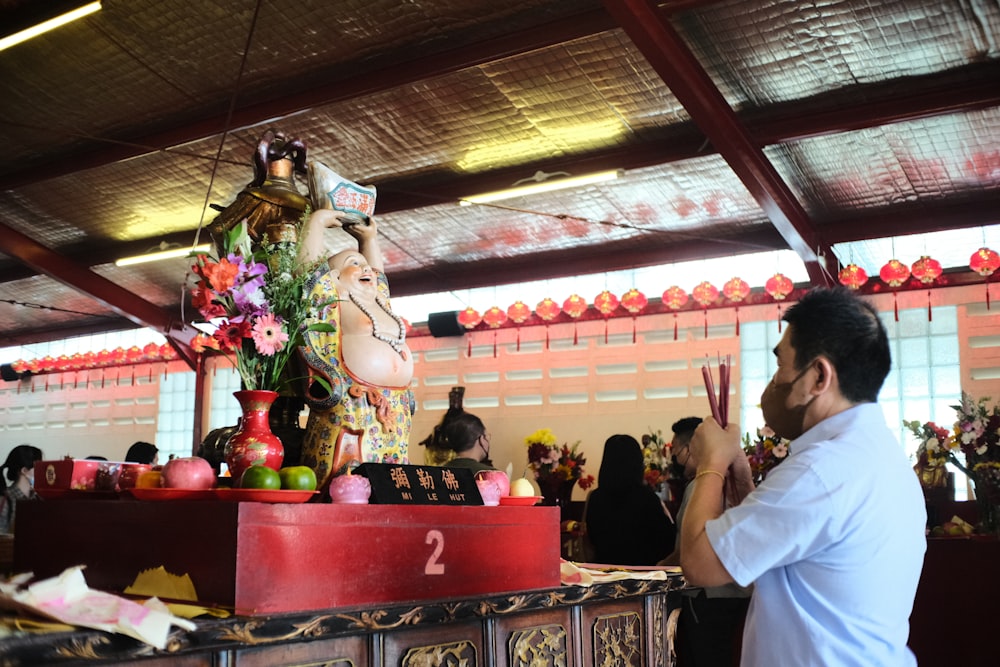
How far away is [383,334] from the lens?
2.53 meters

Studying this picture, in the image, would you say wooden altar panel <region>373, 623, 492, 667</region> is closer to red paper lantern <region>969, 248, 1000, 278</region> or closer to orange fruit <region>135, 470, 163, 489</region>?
orange fruit <region>135, 470, 163, 489</region>

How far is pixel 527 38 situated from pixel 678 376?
3845 millimetres

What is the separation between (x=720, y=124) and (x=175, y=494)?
458 centimetres

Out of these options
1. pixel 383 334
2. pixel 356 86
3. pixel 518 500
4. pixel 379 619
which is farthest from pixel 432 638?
pixel 356 86

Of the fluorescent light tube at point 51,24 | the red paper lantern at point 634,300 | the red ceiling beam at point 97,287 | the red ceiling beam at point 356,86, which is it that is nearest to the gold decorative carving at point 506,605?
the red ceiling beam at point 356,86

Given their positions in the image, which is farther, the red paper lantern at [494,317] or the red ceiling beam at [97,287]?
the red ceiling beam at [97,287]

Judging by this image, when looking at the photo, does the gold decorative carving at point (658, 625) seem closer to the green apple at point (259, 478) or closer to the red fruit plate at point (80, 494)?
the green apple at point (259, 478)

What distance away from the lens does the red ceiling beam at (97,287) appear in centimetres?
903

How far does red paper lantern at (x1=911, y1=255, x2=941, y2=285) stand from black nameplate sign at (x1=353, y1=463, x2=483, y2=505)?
546 centimetres

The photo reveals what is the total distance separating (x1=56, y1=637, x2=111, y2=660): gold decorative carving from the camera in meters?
1.44

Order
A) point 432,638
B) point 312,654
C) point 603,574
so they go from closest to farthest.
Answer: point 312,654 → point 432,638 → point 603,574

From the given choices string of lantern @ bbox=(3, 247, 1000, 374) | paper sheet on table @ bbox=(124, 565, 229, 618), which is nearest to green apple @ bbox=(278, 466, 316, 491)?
paper sheet on table @ bbox=(124, 565, 229, 618)

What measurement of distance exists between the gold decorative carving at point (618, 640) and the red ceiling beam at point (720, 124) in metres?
3.25

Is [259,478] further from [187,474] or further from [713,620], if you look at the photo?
[713,620]
